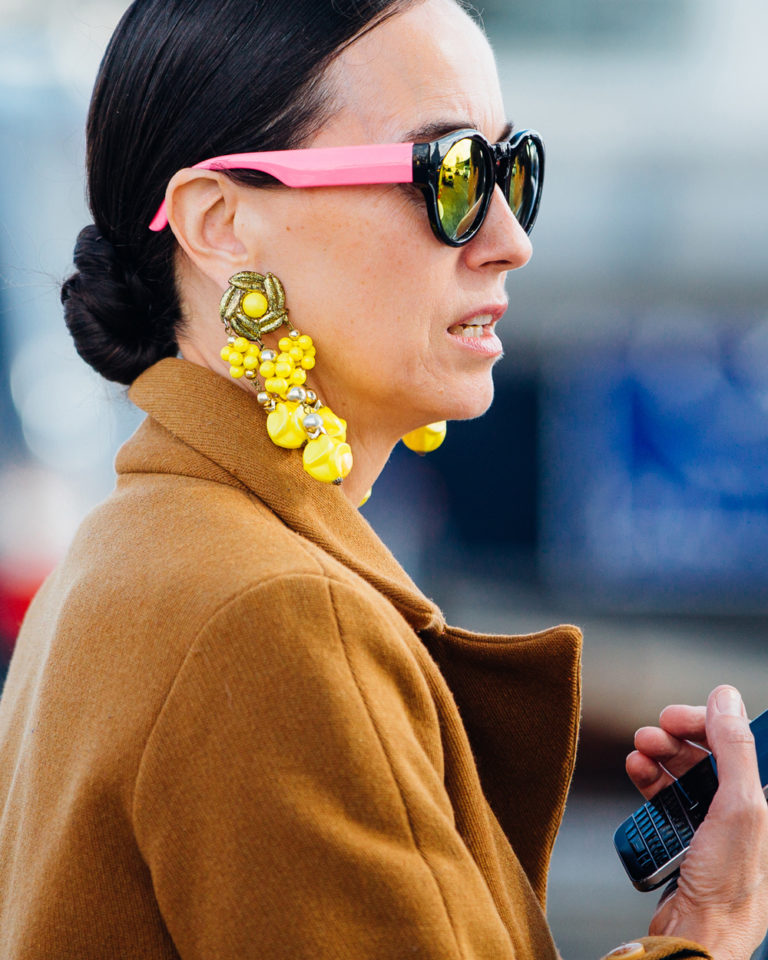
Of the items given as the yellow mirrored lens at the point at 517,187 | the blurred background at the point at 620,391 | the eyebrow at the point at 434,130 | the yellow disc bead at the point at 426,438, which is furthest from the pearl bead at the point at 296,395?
the blurred background at the point at 620,391

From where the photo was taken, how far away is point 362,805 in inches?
41.3

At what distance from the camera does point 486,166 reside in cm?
152

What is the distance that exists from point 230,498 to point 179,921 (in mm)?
477

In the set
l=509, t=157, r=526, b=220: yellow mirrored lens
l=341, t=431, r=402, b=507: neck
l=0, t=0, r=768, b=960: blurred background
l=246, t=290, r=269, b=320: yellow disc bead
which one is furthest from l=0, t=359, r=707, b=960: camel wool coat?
l=0, t=0, r=768, b=960: blurred background

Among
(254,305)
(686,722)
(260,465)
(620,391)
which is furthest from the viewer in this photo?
(620,391)

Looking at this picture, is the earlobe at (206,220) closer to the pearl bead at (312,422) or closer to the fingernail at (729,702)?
the pearl bead at (312,422)

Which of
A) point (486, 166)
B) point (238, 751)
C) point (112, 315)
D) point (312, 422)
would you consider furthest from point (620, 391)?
point (238, 751)

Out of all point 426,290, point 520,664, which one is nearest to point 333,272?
point 426,290

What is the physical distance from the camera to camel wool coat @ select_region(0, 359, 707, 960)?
103 centimetres

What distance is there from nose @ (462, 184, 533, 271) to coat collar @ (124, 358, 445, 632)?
406 millimetres

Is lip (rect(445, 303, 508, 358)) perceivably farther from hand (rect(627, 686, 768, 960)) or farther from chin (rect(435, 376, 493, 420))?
hand (rect(627, 686, 768, 960))

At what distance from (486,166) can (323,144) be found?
9.5 inches

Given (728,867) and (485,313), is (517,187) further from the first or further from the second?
(728,867)

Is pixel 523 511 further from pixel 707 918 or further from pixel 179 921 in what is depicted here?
pixel 179 921
